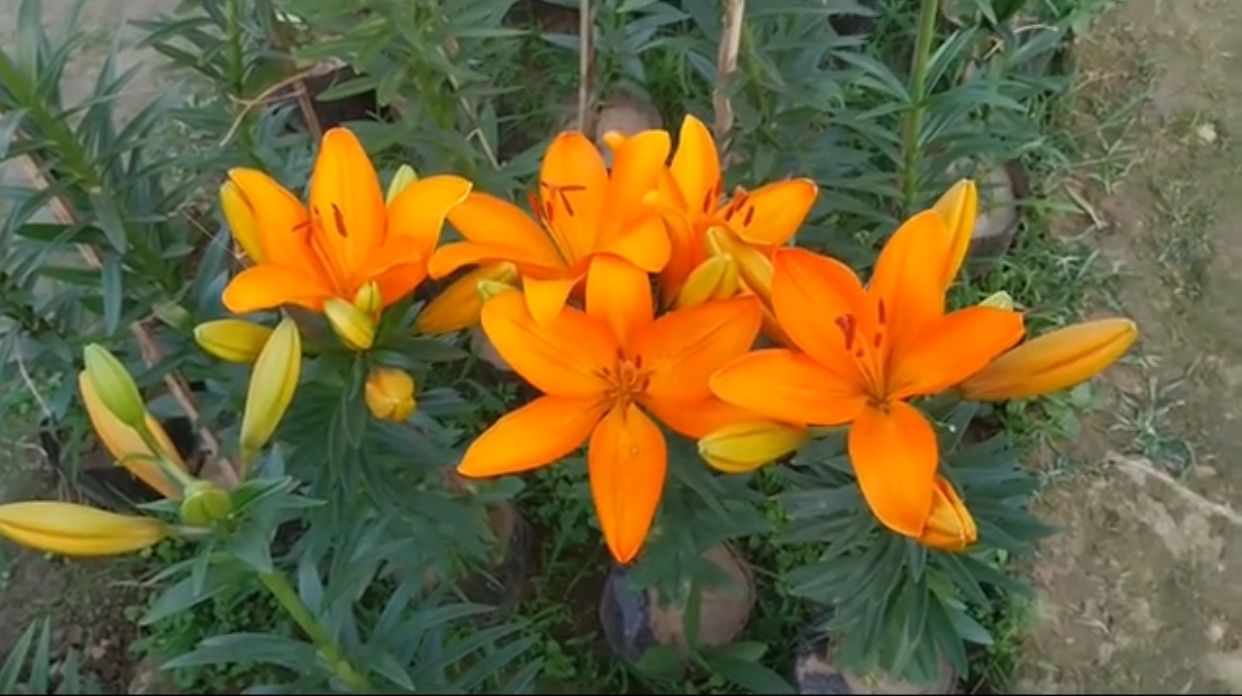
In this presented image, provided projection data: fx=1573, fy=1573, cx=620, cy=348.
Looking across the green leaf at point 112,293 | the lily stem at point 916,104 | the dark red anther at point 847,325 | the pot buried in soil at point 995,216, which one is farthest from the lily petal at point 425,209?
the pot buried in soil at point 995,216

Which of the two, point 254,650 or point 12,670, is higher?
point 12,670

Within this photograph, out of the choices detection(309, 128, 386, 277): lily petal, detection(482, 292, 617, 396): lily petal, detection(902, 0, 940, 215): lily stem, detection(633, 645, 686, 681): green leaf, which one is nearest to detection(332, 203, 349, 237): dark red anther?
detection(309, 128, 386, 277): lily petal

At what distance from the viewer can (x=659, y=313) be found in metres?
0.93

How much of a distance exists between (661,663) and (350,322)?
734 millimetres

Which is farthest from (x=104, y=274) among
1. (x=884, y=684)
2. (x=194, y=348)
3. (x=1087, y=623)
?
(x=1087, y=623)

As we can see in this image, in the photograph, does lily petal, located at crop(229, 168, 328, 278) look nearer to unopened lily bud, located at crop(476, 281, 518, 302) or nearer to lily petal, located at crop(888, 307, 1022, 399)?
unopened lily bud, located at crop(476, 281, 518, 302)

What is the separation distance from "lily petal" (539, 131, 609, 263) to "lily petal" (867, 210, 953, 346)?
0.58 ft

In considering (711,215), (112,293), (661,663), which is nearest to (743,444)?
(711,215)

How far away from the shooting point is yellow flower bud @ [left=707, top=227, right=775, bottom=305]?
0.87 metres

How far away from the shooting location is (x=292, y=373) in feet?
2.90

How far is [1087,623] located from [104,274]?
105 cm

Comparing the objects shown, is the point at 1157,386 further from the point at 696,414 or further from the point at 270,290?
the point at 270,290

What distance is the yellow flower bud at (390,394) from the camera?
958 millimetres

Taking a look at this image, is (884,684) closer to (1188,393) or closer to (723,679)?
(723,679)
